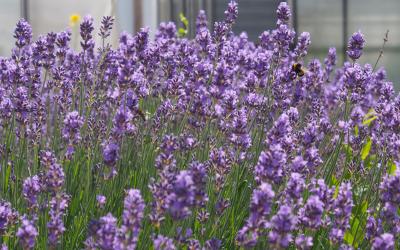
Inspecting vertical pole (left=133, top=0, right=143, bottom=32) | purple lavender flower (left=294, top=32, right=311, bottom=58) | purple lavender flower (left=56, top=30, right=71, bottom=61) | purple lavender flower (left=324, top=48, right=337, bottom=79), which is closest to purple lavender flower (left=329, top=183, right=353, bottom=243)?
purple lavender flower (left=294, top=32, right=311, bottom=58)

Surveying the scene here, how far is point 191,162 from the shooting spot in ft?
8.66

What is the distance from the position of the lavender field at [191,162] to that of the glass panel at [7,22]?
692 centimetres

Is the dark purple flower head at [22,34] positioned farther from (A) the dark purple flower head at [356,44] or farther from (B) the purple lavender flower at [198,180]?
(B) the purple lavender flower at [198,180]

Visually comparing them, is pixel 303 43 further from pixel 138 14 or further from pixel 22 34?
pixel 138 14

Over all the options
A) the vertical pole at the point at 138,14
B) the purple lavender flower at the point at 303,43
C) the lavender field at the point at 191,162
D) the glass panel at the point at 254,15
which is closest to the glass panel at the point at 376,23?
the glass panel at the point at 254,15

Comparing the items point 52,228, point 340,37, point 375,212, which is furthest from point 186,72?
point 340,37

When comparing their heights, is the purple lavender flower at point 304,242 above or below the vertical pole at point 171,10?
below

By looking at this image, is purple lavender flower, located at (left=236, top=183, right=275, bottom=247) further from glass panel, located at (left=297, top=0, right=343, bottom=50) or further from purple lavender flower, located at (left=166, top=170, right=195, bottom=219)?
glass panel, located at (left=297, top=0, right=343, bottom=50)

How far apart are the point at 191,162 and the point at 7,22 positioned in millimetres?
8388

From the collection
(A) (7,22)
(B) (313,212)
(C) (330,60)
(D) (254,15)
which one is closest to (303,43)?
(C) (330,60)

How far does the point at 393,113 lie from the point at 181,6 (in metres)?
7.13

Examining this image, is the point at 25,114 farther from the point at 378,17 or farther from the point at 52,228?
the point at 378,17

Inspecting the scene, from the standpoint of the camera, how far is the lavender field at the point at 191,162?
1.88 metres

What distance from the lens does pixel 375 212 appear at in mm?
2604
